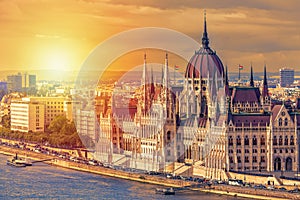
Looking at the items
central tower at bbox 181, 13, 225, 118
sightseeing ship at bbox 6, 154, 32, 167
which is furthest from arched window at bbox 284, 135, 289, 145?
sightseeing ship at bbox 6, 154, 32, 167

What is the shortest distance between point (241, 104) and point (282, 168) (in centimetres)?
866

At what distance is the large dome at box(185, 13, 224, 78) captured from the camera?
91.7 m

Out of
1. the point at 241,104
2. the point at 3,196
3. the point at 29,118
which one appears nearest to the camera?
the point at 3,196

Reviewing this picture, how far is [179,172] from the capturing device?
8162cm

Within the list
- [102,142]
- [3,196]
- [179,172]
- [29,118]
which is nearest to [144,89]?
[102,142]

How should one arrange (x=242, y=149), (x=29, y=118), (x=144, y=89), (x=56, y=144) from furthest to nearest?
(x=29, y=118) → (x=56, y=144) → (x=144, y=89) → (x=242, y=149)

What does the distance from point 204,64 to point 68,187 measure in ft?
71.5

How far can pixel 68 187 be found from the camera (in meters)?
75.4

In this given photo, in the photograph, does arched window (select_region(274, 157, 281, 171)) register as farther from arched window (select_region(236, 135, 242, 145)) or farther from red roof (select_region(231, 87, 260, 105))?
red roof (select_region(231, 87, 260, 105))

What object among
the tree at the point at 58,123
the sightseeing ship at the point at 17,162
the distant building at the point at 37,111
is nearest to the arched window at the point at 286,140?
the sightseeing ship at the point at 17,162

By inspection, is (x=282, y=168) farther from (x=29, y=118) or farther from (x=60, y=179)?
(x=29, y=118)

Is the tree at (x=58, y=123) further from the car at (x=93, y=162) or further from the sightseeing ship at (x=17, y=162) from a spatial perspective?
the car at (x=93, y=162)

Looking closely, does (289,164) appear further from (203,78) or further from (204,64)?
(204,64)

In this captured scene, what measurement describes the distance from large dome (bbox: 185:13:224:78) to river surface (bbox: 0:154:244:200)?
1422 cm
